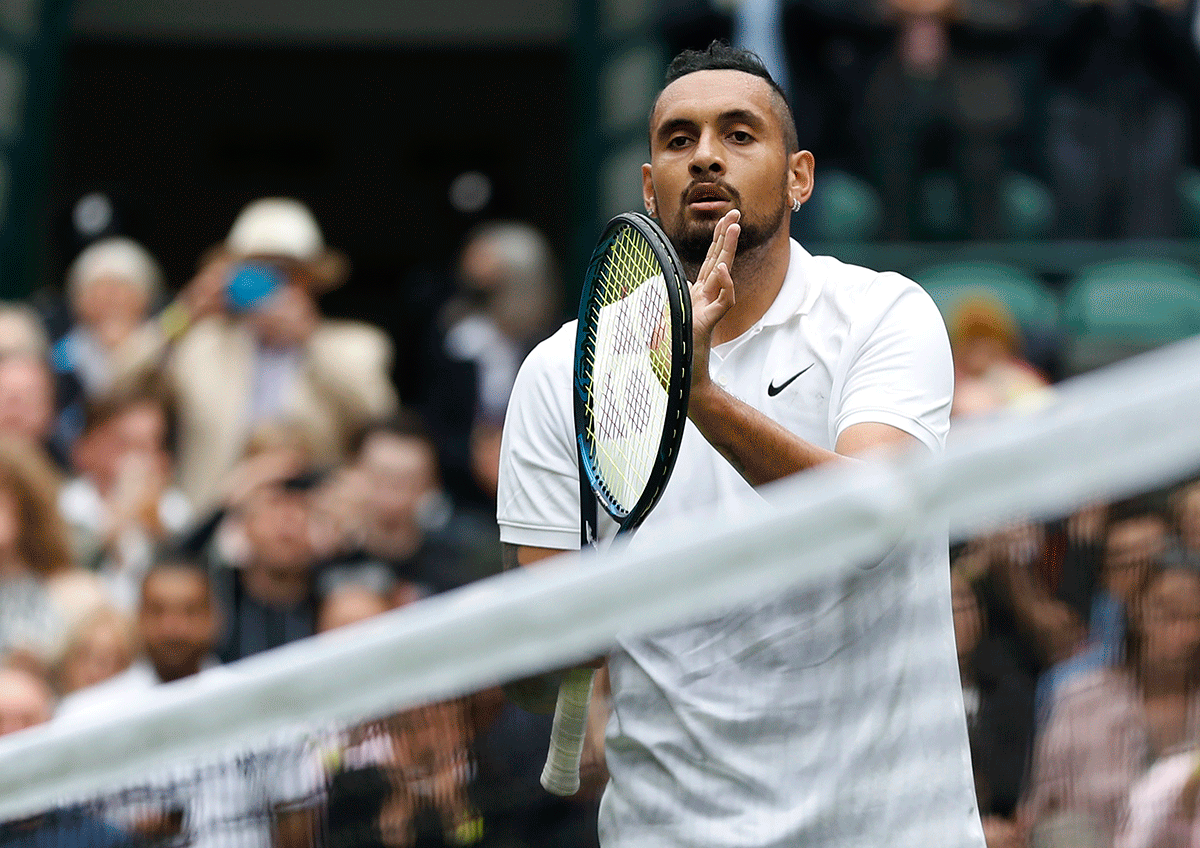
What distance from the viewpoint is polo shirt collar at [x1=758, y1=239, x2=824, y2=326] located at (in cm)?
246

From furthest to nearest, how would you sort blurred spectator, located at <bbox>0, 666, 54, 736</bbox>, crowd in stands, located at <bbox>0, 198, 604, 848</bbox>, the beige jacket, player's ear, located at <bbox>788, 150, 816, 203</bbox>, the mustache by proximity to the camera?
the beige jacket
crowd in stands, located at <bbox>0, 198, 604, 848</bbox>
blurred spectator, located at <bbox>0, 666, 54, 736</bbox>
player's ear, located at <bbox>788, 150, 816, 203</bbox>
the mustache

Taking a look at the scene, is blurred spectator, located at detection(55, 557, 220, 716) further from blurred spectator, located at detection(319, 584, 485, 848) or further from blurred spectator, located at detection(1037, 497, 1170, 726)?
blurred spectator, located at detection(1037, 497, 1170, 726)

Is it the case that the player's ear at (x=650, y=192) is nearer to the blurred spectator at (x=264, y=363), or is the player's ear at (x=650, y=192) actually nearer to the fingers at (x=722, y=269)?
the fingers at (x=722, y=269)

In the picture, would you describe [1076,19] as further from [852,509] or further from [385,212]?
[852,509]

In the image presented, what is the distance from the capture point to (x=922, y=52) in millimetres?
7000

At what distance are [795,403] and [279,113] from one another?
7708 millimetres

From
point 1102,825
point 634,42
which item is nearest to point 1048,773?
point 1102,825

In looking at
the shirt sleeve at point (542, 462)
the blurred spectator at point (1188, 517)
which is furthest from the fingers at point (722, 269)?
the blurred spectator at point (1188, 517)

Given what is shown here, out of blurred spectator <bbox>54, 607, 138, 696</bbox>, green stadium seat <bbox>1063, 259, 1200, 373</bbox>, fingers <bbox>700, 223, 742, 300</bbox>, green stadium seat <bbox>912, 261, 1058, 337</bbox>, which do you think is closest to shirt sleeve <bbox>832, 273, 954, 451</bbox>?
fingers <bbox>700, 223, 742, 300</bbox>

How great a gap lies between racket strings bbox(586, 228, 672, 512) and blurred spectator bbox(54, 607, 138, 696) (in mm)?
2731

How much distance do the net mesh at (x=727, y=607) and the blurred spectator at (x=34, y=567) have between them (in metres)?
2.88

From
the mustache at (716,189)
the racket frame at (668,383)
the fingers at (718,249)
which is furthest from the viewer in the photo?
the mustache at (716,189)

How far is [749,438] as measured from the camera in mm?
2186

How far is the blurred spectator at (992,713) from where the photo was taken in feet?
6.86
